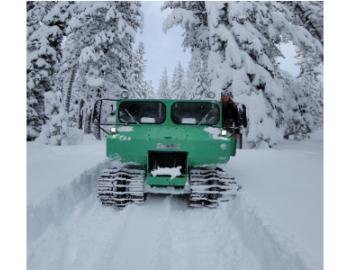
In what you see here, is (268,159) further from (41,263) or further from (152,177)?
(41,263)

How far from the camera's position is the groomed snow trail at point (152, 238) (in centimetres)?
398

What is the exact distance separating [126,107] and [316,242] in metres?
5.36

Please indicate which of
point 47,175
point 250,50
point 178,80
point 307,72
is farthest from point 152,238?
point 178,80

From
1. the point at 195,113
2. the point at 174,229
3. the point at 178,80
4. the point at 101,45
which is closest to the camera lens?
the point at 174,229

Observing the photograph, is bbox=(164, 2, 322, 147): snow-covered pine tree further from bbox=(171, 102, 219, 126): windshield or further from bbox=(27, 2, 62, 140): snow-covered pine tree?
bbox=(27, 2, 62, 140): snow-covered pine tree

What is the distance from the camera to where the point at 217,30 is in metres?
14.2

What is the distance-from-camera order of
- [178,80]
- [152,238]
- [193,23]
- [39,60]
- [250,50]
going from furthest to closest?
[178,80]
[39,60]
[193,23]
[250,50]
[152,238]

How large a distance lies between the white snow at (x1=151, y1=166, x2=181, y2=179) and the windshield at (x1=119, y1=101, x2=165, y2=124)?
1.46m

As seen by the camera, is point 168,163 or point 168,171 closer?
point 168,171

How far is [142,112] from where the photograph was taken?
7.78 metres

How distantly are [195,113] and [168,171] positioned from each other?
1.82 metres

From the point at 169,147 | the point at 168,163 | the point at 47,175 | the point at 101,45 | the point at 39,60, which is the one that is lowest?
the point at 47,175

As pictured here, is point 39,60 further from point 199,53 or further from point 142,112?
point 142,112
